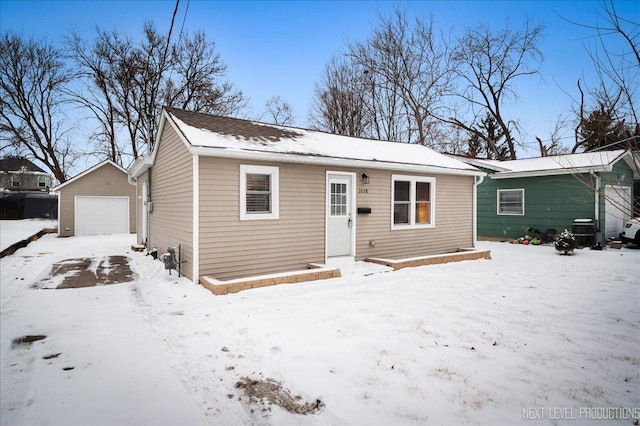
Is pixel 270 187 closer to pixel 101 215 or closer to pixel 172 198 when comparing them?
pixel 172 198

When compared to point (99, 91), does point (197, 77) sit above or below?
above

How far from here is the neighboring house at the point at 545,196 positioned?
1273 cm

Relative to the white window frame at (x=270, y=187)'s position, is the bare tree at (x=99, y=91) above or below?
above

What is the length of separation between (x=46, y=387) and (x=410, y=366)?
3.22 metres

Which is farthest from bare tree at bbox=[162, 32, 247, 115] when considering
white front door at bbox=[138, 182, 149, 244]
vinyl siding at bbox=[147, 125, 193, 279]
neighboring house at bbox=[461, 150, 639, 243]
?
neighboring house at bbox=[461, 150, 639, 243]

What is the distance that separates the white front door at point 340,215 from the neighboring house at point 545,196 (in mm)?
7905

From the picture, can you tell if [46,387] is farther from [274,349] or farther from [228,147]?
[228,147]

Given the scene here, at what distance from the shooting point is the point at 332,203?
28.1ft

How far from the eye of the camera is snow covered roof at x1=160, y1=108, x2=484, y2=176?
6.95 m

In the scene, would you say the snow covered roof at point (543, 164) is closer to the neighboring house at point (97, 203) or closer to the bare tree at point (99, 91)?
the neighboring house at point (97, 203)

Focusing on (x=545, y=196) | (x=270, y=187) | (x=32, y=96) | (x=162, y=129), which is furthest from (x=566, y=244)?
(x=32, y=96)

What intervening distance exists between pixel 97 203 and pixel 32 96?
10704 millimetres

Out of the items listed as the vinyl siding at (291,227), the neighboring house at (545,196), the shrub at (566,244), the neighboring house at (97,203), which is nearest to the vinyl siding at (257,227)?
the vinyl siding at (291,227)

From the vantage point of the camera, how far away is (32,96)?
75.1ft
